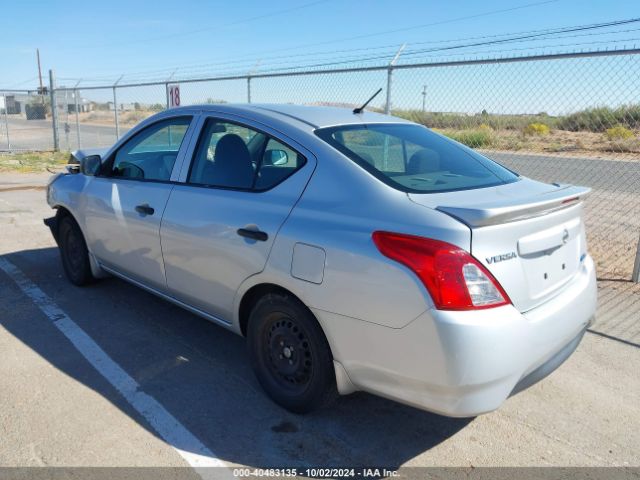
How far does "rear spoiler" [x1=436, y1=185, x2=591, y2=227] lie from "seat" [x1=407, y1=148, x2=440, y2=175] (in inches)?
27.4

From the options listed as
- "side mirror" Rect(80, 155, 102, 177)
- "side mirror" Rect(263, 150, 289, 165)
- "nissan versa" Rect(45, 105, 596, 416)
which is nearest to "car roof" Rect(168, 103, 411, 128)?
"nissan versa" Rect(45, 105, 596, 416)

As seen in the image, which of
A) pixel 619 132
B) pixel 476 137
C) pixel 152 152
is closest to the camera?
pixel 152 152

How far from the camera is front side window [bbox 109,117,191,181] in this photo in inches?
156

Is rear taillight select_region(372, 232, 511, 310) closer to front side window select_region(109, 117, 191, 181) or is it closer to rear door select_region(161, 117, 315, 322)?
rear door select_region(161, 117, 315, 322)

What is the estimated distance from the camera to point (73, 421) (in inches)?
118

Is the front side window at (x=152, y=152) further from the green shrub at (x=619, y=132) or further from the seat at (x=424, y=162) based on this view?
the green shrub at (x=619, y=132)

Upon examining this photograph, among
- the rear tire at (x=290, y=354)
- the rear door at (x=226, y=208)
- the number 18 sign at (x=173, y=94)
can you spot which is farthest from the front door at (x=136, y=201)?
the number 18 sign at (x=173, y=94)

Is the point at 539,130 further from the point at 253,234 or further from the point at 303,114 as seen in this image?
the point at 253,234

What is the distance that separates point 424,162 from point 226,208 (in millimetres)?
1254

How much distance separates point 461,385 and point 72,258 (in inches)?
163

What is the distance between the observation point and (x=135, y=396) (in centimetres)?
325

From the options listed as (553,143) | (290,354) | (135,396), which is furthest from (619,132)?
(135,396)

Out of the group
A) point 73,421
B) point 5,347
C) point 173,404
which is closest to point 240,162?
point 173,404

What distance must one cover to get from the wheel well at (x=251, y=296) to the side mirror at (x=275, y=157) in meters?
0.73
